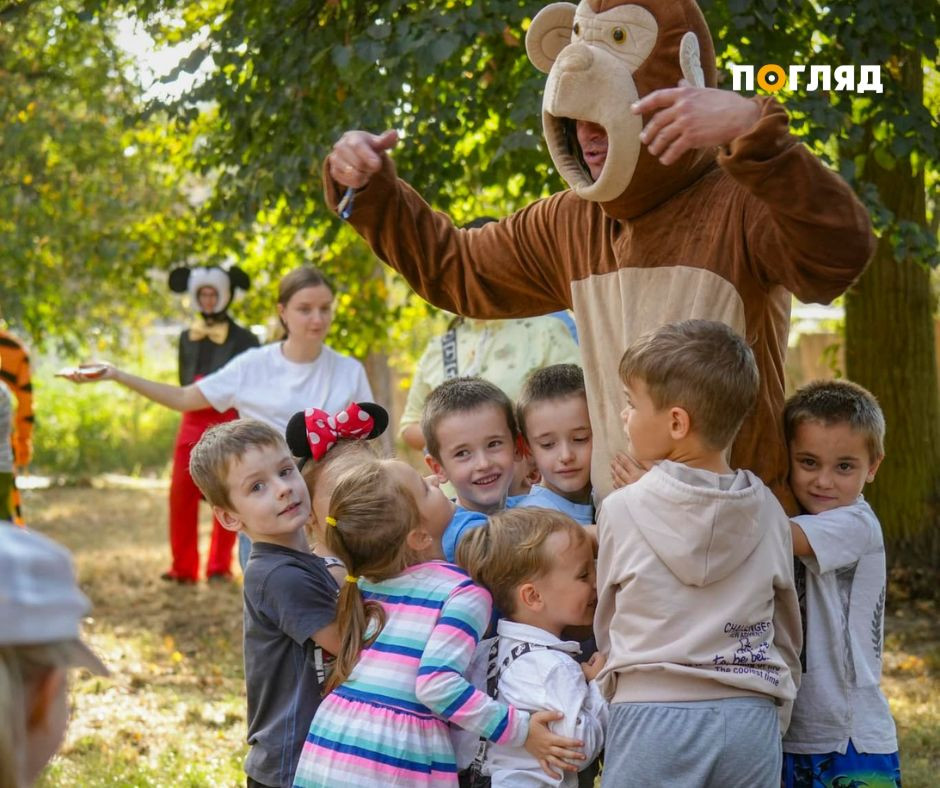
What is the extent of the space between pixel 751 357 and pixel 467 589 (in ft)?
2.48

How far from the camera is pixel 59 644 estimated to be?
1.24 meters

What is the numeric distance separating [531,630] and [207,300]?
18.3 feet

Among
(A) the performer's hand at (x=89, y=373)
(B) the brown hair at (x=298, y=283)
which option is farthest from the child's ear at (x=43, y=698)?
(B) the brown hair at (x=298, y=283)

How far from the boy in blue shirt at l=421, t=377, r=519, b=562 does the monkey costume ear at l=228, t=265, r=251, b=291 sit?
506 cm

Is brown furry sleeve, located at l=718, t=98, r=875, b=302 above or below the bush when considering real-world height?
above

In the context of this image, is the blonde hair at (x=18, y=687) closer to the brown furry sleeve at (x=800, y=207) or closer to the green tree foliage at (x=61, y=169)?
the brown furry sleeve at (x=800, y=207)

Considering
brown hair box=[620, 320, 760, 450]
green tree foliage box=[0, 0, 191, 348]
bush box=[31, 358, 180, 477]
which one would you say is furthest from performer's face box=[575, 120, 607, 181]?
bush box=[31, 358, 180, 477]

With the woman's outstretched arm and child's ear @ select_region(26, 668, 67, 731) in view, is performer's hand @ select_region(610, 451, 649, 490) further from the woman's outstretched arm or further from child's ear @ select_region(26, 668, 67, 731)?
the woman's outstretched arm

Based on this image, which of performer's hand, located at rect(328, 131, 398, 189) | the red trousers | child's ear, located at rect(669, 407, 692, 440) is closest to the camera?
child's ear, located at rect(669, 407, 692, 440)

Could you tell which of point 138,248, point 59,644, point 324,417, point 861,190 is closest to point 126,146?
point 138,248

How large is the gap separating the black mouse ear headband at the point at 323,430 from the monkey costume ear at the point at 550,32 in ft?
3.17

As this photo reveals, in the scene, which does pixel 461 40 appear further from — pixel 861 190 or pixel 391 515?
pixel 391 515

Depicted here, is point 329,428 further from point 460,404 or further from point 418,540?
point 418,540

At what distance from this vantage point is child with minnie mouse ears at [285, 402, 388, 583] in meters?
3.06
